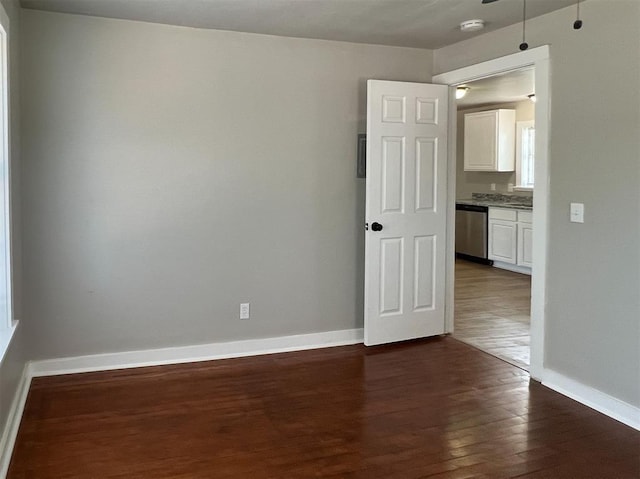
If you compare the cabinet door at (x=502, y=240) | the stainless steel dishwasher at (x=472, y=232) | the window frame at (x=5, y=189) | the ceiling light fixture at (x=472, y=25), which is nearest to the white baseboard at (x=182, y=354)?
the window frame at (x=5, y=189)

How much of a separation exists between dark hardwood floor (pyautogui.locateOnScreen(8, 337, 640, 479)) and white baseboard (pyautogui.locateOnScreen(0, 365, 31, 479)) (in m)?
0.04

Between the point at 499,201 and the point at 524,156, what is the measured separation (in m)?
0.72

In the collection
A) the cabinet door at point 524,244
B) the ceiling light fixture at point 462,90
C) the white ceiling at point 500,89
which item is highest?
the white ceiling at point 500,89

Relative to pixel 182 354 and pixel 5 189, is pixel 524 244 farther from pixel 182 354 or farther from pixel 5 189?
pixel 5 189

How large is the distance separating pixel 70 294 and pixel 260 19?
219cm

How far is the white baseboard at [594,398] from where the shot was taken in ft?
10.7

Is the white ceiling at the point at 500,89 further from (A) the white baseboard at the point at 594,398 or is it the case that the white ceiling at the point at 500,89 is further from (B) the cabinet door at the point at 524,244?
(A) the white baseboard at the point at 594,398

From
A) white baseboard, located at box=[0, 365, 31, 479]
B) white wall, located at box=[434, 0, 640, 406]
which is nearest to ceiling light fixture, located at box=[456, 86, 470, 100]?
white wall, located at box=[434, 0, 640, 406]

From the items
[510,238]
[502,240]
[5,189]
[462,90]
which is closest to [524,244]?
[510,238]

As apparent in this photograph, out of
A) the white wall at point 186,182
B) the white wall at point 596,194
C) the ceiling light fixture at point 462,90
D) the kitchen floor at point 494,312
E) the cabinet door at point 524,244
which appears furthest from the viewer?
the cabinet door at point 524,244

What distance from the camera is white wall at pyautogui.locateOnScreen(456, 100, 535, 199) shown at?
8422mm

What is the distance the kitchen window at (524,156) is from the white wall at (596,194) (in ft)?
15.9

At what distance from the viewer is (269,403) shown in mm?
3518

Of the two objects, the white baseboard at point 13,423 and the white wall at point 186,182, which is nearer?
the white baseboard at point 13,423
